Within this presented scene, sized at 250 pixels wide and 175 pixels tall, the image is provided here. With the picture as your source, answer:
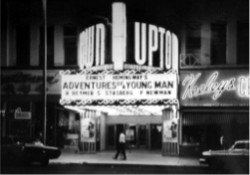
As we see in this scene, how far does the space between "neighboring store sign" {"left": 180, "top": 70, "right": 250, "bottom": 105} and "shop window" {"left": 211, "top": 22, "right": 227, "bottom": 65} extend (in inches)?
35.7

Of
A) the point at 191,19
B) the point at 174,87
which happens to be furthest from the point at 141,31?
the point at 191,19

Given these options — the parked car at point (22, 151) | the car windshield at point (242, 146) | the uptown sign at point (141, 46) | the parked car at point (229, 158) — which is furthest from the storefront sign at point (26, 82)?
the car windshield at point (242, 146)

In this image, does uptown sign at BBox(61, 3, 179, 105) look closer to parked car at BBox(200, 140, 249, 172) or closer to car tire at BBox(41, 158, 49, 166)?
car tire at BBox(41, 158, 49, 166)

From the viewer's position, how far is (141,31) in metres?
23.5

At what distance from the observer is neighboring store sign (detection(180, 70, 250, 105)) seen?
2770 cm

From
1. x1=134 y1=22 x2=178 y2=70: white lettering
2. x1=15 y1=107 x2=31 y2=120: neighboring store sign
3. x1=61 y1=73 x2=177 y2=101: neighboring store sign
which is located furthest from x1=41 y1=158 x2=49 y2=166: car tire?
x1=15 y1=107 x2=31 y2=120: neighboring store sign

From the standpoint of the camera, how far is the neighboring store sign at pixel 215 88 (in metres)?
27.7

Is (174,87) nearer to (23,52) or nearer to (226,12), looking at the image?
(226,12)

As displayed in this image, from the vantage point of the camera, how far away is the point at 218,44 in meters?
28.5

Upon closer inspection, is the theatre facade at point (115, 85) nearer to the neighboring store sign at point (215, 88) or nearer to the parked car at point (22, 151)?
the neighboring store sign at point (215, 88)

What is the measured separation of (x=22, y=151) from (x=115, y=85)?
17.6 feet

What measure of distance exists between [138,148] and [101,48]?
37.5ft

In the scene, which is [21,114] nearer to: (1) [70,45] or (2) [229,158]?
(1) [70,45]

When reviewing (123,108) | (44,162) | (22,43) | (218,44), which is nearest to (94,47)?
(123,108)
